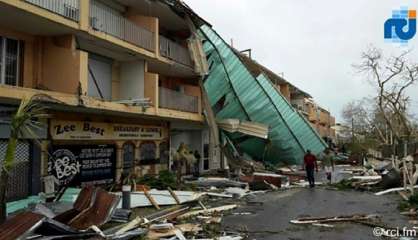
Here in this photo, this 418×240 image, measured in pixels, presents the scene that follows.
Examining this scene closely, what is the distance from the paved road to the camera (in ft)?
36.8

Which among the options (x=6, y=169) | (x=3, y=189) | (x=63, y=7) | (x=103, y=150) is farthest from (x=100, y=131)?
(x=6, y=169)

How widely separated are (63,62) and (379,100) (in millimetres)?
36955

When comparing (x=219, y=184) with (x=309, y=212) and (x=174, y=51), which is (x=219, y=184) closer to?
(x=174, y=51)

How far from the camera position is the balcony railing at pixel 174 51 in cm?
2389

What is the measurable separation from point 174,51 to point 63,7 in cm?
971

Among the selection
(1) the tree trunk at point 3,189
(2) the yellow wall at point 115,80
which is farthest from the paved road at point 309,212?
(2) the yellow wall at point 115,80

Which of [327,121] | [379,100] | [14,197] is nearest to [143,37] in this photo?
[14,197]

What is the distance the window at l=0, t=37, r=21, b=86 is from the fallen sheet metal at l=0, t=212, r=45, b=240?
6.82 meters

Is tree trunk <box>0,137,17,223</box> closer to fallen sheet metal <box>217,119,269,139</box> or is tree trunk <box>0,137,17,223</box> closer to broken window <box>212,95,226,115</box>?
fallen sheet metal <box>217,119,269,139</box>

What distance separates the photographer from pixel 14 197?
48.3 feet

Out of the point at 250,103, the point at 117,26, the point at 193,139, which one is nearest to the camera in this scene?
the point at 117,26

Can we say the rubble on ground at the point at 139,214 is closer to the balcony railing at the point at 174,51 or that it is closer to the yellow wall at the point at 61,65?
the yellow wall at the point at 61,65

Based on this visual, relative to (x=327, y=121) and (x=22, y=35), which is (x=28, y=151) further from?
(x=327, y=121)

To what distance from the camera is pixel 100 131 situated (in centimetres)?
1964
